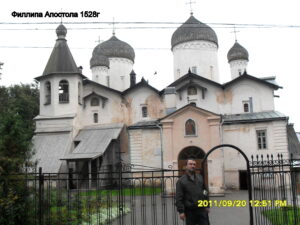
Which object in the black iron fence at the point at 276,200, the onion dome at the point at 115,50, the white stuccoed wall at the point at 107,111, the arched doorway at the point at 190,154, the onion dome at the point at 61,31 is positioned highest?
the onion dome at the point at 115,50

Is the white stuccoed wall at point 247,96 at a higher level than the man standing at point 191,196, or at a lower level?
higher

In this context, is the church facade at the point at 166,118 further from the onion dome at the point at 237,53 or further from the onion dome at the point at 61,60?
the onion dome at the point at 237,53

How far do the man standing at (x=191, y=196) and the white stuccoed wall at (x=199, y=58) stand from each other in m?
19.9

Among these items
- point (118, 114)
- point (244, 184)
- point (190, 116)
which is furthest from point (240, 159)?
point (118, 114)

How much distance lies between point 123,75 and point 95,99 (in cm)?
609

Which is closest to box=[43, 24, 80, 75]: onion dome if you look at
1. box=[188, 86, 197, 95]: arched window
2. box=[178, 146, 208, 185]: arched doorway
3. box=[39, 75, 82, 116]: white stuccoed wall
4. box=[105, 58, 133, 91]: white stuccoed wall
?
box=[39, 75, 82, 116]: white stuccoed wall

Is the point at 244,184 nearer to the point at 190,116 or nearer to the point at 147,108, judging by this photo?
the point at 190,116

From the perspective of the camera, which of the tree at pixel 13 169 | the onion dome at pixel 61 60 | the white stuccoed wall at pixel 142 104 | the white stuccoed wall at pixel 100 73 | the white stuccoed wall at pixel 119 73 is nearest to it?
the tree at pixel 13 169

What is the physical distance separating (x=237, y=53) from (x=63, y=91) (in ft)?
48.6

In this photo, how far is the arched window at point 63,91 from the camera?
75.7 ft

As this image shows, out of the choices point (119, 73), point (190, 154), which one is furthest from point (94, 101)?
point (190, 154)

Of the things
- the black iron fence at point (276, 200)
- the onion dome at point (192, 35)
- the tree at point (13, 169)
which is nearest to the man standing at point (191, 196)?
the black iron fence at point (276, 200)

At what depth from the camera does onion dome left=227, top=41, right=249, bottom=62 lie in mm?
29188

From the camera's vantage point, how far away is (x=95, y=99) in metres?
24.6
